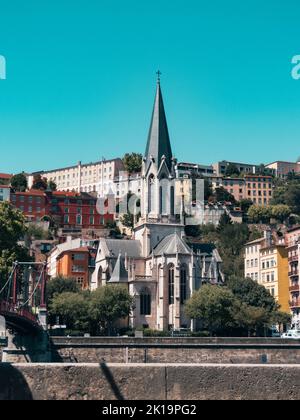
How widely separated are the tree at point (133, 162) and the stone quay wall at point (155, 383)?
13834cm

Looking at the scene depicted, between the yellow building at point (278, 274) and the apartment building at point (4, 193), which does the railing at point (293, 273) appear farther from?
the apartment building at point (4, 193)

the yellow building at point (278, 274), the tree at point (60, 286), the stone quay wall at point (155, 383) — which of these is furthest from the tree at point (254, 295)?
the stone quay wall at point (155, 383)

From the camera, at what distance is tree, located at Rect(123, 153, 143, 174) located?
158875 millimetres

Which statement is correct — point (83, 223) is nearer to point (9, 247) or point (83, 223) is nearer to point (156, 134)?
point (156, 134)

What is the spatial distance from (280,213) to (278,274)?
61.3 metres

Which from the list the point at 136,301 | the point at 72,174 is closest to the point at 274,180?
the point at 72,174

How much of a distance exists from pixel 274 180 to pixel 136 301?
103433 mm

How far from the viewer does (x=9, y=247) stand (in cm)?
7731

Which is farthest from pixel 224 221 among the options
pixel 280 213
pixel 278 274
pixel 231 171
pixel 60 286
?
pixel 60 286

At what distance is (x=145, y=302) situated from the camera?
86625 mm

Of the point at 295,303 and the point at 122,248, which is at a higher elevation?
the point at 122,248

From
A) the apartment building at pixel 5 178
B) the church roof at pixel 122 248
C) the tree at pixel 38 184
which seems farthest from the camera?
the apartment building at pixel 5 178

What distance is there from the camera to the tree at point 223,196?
16391 cm

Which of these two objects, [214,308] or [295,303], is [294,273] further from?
[214,308]
